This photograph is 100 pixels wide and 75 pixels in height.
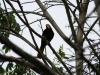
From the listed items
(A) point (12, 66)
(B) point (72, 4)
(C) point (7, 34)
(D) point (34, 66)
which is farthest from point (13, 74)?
(D) point (34, 66)

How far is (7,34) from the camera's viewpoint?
243cm

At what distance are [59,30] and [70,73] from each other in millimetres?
670

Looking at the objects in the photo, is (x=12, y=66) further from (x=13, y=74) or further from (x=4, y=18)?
(x=4, y=18)

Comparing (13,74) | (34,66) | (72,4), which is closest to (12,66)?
(13,74)

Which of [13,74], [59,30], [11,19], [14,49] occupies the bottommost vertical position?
[13,74]

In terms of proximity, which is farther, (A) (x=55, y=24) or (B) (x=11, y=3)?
(A) (x=55, y=24)

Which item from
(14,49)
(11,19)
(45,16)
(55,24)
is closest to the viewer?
(14,49)

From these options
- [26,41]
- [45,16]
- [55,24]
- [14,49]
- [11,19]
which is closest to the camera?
[14,49]

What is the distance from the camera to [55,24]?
2705mm

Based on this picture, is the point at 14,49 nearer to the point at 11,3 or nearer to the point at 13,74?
the point at 11,3

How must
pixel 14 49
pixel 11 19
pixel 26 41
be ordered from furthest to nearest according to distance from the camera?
1. pixel 11 19
2. pixel 26 41
3. pixel 14 49

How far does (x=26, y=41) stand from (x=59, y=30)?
50cm

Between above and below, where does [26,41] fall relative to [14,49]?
below

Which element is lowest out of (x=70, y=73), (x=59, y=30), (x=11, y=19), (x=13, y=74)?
(x=13, y=74)
